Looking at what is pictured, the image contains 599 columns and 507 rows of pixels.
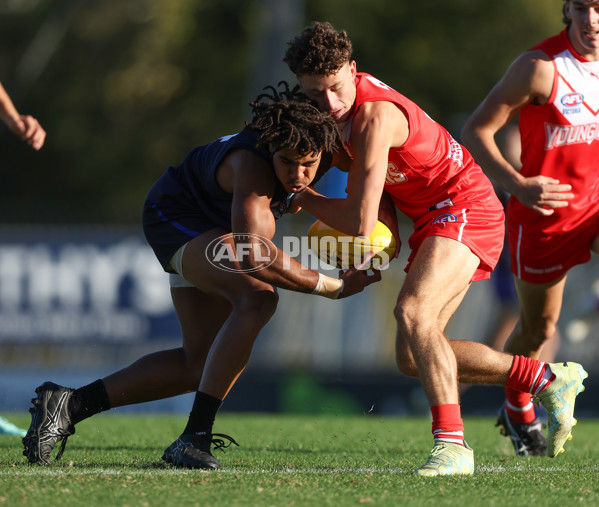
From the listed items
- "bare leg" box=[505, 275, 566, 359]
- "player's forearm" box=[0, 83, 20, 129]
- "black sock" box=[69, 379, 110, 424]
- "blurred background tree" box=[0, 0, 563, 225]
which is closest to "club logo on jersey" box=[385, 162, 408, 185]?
"bare leg" box=[505, 275, 566, 359]

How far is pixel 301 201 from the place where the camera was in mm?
5289

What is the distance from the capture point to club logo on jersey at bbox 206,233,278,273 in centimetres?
505

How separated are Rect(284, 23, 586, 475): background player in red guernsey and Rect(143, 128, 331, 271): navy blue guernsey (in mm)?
386

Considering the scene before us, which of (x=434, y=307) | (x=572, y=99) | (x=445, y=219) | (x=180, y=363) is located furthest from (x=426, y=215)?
(x=180, y=363)

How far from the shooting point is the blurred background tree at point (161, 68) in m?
27.9

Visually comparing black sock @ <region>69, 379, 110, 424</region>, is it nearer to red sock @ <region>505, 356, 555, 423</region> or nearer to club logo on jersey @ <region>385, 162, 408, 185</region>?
club logo on jersey @ <region>385, 162, 408, 185</region>

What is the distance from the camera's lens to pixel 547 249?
20.0ft

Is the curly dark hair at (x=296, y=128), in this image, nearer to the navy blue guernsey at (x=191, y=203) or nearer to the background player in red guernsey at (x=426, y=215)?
the background player in red guernsey at (x=426, y=215)

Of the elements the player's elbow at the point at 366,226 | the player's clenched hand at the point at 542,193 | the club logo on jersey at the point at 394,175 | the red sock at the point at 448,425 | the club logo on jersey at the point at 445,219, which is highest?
the club logo on jersey at the point at 394,175

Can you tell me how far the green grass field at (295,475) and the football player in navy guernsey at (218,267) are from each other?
32cm

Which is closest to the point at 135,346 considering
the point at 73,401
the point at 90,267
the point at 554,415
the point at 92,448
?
the point at 90,267

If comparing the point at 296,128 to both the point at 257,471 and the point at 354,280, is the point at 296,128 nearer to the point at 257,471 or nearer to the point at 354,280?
the point at 354,280

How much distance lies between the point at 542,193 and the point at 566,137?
0.63 metres

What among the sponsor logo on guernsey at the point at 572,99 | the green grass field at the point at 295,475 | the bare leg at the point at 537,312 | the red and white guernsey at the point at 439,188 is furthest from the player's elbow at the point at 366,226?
the bare leg at the point at 537,312
